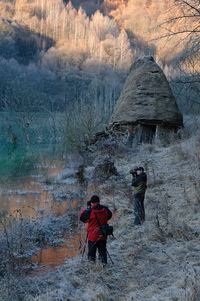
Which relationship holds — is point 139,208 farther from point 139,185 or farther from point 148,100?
point 148,100

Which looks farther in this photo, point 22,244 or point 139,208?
point 139,208

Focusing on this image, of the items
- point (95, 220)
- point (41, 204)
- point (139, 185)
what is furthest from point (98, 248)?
point (41, 204)

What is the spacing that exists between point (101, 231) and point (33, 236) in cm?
327

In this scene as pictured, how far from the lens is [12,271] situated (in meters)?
4.61

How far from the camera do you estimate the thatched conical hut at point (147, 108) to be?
20.4 metres

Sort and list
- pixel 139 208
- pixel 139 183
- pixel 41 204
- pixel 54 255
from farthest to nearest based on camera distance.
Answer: pixel 41 204 → pixel 139 208 → pixel 139 183 → pixel 54 255

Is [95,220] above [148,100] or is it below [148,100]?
below

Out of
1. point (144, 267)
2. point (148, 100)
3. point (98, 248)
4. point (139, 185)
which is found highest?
point (148, 100)

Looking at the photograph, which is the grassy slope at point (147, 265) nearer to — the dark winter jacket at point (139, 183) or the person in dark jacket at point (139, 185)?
the person in dark jacket at point (139, 185)

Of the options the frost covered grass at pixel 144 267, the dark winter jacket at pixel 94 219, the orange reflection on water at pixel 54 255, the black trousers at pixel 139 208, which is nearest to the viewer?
the frost covered grass at pixel 144 267

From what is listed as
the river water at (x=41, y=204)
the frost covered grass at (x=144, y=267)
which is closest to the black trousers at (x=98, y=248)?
the frost covered grass at (x=144, y=267)

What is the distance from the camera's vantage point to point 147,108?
20672mm

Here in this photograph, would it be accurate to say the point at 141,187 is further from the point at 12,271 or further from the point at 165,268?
the point at 12,271

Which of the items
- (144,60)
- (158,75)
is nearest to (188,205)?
(158,75)
